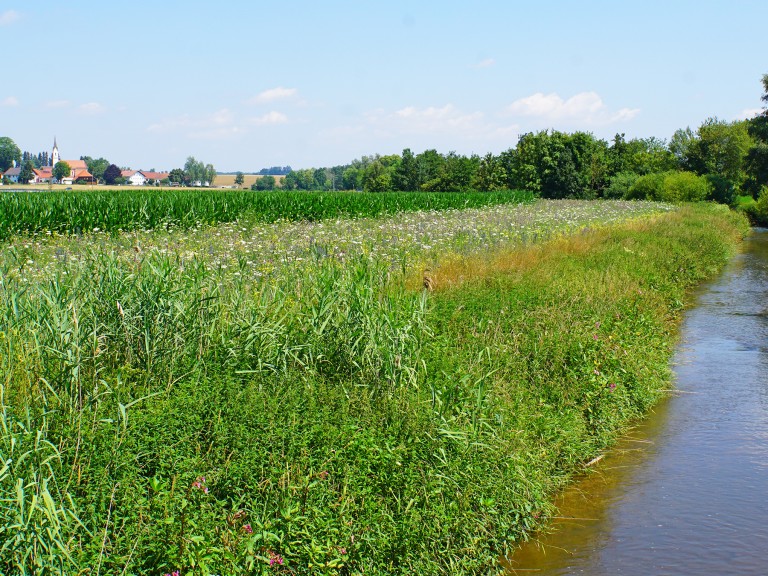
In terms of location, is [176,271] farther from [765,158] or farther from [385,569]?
[765,158]

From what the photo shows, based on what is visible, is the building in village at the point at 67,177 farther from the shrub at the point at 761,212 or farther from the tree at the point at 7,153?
the shrub at the point at 761,212

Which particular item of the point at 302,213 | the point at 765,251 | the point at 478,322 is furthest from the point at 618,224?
the point at 478,322

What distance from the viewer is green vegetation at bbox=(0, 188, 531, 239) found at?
21203 mm

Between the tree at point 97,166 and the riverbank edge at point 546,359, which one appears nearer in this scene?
the riverbank edge at point 546,359

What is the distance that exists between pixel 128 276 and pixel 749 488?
19.3 ft

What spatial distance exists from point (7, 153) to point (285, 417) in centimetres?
15759

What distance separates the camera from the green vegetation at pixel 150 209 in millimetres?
21203

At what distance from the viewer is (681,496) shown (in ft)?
22.4

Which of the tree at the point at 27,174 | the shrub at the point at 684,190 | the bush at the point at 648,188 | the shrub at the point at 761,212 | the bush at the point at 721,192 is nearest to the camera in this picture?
the shrub at the point at 761,212

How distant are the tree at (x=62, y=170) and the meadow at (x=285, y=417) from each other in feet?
451

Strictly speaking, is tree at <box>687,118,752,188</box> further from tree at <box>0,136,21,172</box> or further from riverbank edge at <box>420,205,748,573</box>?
tree at <box>0,136,21,172</box>

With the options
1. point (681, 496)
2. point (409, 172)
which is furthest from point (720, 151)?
point (681, 496)

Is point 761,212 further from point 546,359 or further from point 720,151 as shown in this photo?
point 546,359

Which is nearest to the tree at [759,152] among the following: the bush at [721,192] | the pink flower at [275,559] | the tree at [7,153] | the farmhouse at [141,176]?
the bush at [721,192]
